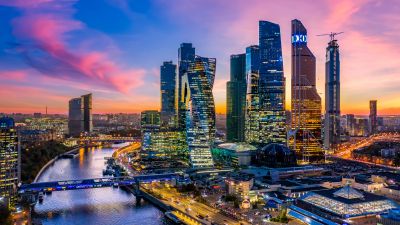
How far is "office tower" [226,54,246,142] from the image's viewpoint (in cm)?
8094

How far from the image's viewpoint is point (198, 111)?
55406mm

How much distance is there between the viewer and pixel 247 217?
29.4m

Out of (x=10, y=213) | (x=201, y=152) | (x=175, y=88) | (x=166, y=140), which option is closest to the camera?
(x=10, y=213)

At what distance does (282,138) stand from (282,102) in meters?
5.86

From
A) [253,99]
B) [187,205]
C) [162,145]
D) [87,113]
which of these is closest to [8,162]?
[187,205]

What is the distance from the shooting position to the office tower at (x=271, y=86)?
64.8 meters

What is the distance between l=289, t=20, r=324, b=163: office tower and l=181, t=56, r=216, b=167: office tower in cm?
1396

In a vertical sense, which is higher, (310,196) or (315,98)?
(315,98)

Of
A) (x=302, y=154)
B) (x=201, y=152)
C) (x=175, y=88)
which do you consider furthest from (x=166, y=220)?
(x=175, y=88)

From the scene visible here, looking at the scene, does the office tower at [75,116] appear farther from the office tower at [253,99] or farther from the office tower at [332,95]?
the office tower at [332,95]

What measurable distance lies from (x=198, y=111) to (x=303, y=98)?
19.4 m

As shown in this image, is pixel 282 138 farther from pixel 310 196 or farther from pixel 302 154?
pixel 310 196

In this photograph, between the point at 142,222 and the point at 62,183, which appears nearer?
the point at 142,222

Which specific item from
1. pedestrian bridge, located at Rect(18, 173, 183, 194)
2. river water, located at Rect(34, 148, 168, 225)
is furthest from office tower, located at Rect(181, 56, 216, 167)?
river water, located at Rect(34, 148, 168, 225)
